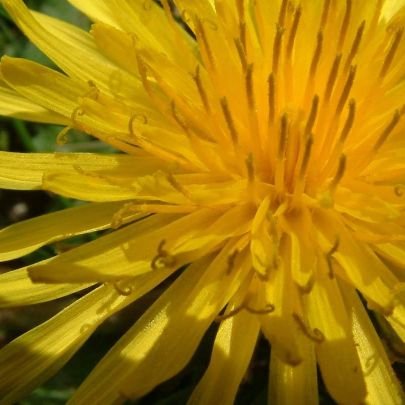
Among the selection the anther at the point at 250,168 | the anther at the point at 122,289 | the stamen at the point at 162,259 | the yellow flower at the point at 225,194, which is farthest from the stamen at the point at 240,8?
the anther at the point at 122,289

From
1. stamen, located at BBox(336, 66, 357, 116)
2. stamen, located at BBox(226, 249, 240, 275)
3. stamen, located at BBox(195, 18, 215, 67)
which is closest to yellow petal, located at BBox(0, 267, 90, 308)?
stamen, located at BBox(226, 249, 240, 275)

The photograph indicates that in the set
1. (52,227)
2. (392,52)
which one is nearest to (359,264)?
(392,52)

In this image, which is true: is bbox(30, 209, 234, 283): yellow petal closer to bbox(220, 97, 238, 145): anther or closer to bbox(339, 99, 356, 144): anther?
bbox(220, 97, 238, 145): anther

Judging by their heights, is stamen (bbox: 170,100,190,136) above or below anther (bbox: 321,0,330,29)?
below

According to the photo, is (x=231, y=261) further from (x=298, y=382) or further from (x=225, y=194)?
(x=298, y=382)

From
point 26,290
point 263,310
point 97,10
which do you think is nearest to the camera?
point 263,310

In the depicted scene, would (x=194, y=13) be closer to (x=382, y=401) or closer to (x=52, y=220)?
(x=52, y=220)
